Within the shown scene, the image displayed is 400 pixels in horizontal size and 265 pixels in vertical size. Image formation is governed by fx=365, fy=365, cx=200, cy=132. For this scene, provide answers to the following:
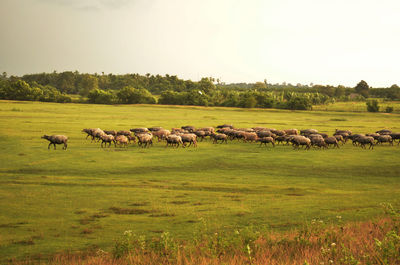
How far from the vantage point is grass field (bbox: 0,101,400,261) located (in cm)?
1191

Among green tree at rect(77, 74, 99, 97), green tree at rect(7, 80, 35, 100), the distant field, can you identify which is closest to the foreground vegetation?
the distant field

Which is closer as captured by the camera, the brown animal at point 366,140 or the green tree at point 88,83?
the brown animal at point 366,140

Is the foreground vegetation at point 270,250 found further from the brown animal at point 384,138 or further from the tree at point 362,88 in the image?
the tree at point 362,88

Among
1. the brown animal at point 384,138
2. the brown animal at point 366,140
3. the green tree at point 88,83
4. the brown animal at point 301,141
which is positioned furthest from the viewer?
the green tree at point 88,83

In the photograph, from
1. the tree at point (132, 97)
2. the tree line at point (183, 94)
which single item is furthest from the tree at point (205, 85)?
the tree at point (132, 97)

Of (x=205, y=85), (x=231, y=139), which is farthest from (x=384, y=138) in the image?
(x=205, y=85)

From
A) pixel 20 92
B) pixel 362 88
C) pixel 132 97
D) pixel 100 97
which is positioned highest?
pixel 362 88

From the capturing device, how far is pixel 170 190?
16672 millimetres

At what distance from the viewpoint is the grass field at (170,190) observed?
1191 cm

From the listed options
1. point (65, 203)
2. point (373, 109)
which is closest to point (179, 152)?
point (65, 203)

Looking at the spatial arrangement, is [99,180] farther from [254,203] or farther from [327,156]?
[327,156]

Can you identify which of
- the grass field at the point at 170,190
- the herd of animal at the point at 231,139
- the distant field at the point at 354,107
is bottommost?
the grass field at the point at 170,190

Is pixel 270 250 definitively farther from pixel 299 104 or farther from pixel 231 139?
pixel 299 104

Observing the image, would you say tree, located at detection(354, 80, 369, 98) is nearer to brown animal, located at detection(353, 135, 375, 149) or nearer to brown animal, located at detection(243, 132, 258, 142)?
brown animal, located at detection(353, 135, 375, 149)
